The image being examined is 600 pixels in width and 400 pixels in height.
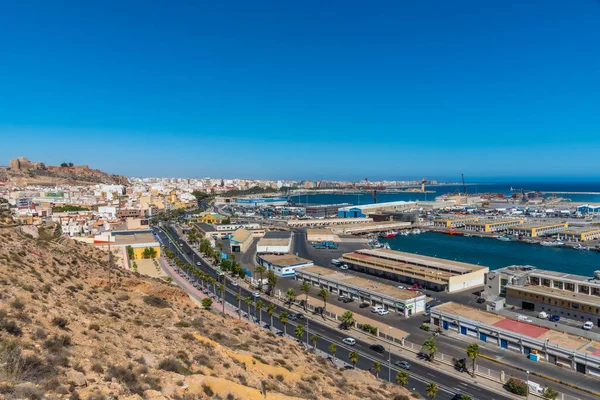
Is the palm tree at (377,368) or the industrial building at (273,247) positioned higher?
the industrial building at (273,247)

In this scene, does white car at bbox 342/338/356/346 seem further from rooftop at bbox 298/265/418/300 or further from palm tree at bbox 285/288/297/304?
palm tree at bbox 285/288/297/304

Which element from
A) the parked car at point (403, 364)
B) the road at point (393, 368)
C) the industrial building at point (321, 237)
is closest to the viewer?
the road at point (393, 368)

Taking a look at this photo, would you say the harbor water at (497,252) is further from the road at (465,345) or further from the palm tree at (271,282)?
the palm tree at (271,282)

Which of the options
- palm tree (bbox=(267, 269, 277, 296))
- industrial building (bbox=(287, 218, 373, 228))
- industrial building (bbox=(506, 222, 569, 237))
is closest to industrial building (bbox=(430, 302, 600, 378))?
palm tree (bbox=(267, 269, 277, 296))

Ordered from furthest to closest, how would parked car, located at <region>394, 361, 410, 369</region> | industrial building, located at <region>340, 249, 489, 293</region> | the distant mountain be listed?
the distant mountain → industrial building, located at <region>340, 249, 489, 293</region> → parked car, located at <region>394, 361, 410, 369</region>

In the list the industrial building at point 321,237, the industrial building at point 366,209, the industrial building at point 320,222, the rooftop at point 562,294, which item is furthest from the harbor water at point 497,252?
the industrial building at point 366,209

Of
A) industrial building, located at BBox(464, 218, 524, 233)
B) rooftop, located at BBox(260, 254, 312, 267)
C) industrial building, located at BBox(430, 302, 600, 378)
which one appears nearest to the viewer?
industrial building, located at BBox(430, 302, 600, 378)

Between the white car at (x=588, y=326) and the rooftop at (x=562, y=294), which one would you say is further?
the rooftop at (x=562, y=294)

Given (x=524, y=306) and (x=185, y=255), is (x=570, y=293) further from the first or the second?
(x=185, y=255)
